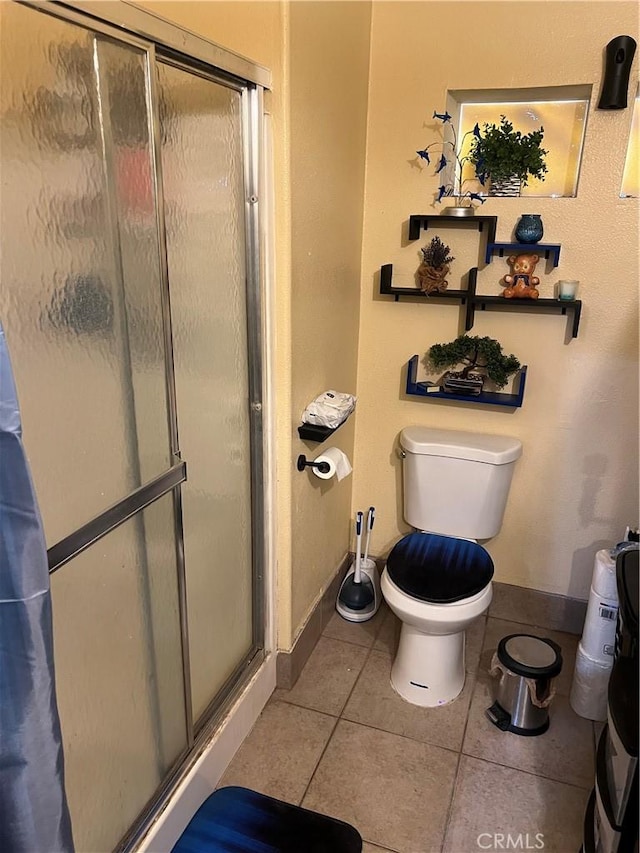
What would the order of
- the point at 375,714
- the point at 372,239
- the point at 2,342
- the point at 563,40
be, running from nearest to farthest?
the point at 2,342 < the point at 563,40 < the point at 375,714 < the point at 372,239

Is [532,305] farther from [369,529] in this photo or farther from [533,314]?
[369,529]

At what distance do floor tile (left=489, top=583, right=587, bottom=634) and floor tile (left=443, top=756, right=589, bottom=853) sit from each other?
0.72 meters

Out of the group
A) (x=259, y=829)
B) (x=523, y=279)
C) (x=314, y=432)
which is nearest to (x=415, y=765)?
(x=259, y=829)

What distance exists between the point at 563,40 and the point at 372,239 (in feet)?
2.72

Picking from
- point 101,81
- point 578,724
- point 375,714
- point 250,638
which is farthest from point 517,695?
point 101,81

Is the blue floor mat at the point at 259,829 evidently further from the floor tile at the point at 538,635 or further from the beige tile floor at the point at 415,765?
the floor tile at the point at 538,635

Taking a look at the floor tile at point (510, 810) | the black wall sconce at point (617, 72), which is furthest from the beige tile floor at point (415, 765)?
the black wall sconce at point (617, 72)

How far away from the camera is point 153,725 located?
1495 millimetres

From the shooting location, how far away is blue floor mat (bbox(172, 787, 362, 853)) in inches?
61.4

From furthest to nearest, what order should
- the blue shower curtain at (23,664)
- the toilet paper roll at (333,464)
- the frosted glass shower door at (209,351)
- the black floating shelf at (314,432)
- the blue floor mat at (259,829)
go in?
1. the toilet paper roll at (333,464)
2. the black floating shelf at (314,432)
3. the blue floor mat at (259,829)
4. the frosted glass shower door at (209,351)
5. the blue shower curtain at (23,664)

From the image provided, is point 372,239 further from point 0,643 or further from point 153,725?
point 0,643

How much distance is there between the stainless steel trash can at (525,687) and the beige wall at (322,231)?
2.27ft

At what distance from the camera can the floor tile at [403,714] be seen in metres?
1.96

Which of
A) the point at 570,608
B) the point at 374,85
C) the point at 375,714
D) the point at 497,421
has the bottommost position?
the point at 375,714
